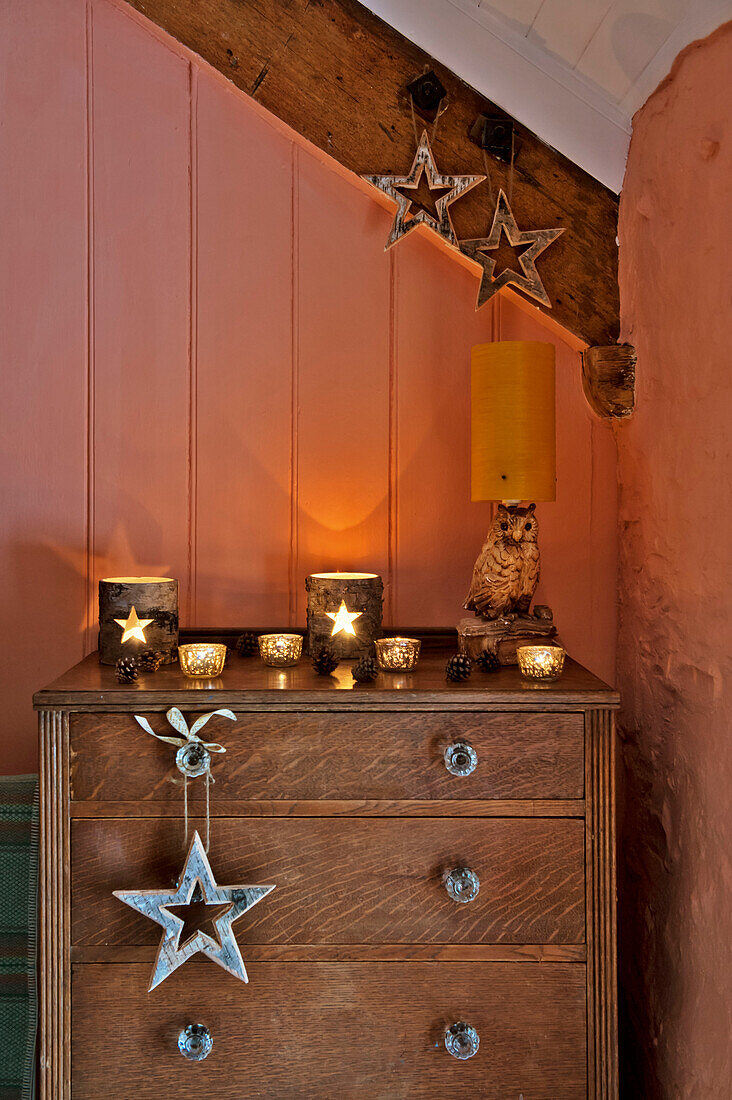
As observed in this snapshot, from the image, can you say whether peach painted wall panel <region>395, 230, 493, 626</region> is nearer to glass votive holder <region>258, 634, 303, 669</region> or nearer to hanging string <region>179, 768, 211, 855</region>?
glass votive holder <region>258, 634, 303, 669</region>

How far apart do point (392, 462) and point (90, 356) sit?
60 centimetres

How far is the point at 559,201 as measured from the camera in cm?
144

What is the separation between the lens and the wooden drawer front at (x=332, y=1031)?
1.08 metres

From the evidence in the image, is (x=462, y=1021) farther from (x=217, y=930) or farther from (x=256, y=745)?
(x=256, y=745)

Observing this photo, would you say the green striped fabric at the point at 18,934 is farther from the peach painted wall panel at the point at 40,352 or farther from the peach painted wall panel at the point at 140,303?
the peach painted wall panel at the point at 140,303

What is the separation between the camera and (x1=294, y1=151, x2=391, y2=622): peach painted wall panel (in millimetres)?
1544

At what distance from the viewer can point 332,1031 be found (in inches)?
42.9

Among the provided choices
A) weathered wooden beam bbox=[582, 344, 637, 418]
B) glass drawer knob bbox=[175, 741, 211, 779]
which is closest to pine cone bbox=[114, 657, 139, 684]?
glass drawer knob bbox=[175, 741, 211, 779]

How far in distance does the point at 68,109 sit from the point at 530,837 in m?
1.50

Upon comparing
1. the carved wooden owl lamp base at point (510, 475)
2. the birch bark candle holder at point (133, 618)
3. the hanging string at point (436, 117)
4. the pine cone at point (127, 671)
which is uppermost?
the hanging string at point (436, 117)

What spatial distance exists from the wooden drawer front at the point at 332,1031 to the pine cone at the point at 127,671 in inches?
14.9

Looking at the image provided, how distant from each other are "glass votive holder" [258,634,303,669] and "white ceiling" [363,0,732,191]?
959 millimetres

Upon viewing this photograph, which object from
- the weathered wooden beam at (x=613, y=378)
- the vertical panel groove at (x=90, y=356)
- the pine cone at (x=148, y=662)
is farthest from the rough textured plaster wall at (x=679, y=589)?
the vertical panel groove at (x=90, y=356)

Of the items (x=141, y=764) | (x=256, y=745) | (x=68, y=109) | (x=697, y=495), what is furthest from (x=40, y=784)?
(x=68, y=109)
